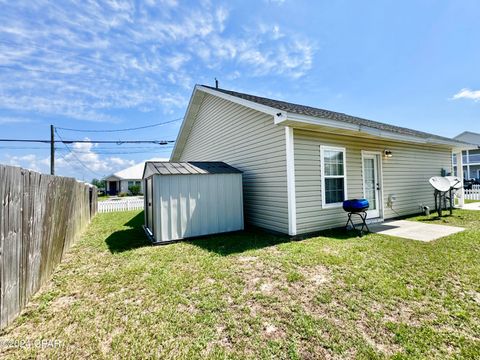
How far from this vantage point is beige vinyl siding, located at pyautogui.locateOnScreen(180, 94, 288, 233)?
5.90 meters

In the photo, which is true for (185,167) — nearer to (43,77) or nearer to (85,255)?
(85,255)

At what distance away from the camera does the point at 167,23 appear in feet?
23.7

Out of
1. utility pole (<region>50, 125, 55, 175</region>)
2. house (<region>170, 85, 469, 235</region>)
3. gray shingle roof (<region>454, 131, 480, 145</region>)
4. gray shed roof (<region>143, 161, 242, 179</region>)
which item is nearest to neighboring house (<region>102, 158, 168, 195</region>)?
utility pole (<region>50, 125, 55, 175</region>)

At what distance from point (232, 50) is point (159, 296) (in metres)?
9.29

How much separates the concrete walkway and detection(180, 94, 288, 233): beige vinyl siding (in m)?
2.82

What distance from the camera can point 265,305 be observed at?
2707 millimetres

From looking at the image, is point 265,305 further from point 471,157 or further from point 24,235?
point 471,157

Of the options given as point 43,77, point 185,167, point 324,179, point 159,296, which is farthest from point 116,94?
point 159,296

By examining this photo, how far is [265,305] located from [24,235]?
2977 mm

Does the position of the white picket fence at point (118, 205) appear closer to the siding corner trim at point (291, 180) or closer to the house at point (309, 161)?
the house at point (309, 161)

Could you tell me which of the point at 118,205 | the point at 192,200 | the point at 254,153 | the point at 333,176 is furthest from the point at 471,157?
the point at 118,205

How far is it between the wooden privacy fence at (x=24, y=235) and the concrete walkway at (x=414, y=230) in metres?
6.96

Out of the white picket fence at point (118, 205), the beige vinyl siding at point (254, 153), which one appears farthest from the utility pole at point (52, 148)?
the beige vinyl siding at point (254, 153)

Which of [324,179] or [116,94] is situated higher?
[116,94]
